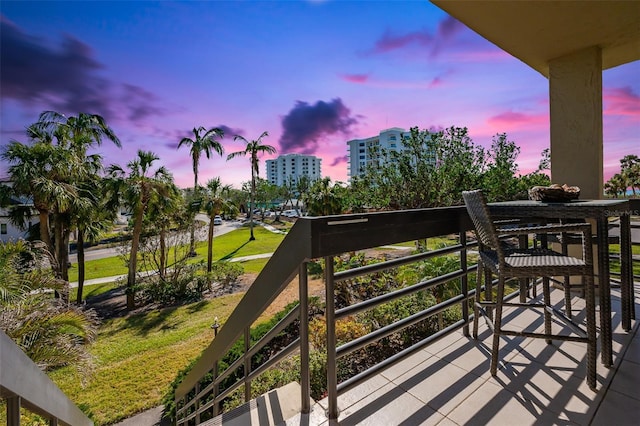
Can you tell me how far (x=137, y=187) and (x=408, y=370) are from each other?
11933 millimetres

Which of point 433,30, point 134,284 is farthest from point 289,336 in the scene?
point 134,284

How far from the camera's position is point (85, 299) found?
11422 millimetres

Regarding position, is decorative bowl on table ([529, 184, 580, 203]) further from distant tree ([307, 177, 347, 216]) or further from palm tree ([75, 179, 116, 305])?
distant tree ([307, 177, 347, 216])

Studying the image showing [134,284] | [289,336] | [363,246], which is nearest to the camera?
[363,246]

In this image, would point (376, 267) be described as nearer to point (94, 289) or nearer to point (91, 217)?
point (91, 217)

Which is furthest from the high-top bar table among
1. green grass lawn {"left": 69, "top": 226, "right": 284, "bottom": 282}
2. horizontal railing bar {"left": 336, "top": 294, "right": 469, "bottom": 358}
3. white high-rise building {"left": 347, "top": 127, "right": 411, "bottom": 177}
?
white high-rise building {"left": 347, "top": 127, "right": 411, "bottom": 177}

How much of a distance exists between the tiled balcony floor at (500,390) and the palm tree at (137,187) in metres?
11.8

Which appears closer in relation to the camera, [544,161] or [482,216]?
[482,216]

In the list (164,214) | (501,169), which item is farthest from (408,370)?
(501,169)

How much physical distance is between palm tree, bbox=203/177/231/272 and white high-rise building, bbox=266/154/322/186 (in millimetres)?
73032

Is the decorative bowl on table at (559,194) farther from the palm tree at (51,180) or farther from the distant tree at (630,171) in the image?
the distant tree at (630,171)

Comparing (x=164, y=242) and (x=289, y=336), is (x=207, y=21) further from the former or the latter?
(x=164, y=242)

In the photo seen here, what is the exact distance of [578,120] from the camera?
123 inches

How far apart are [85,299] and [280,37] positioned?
1311 cm
